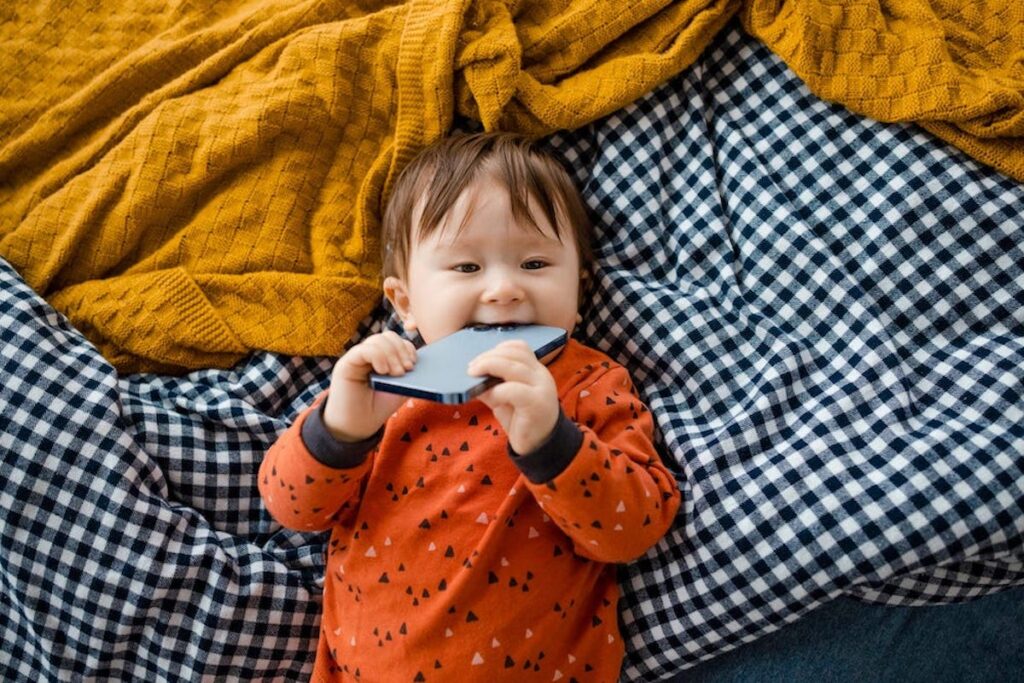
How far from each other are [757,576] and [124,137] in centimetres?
108

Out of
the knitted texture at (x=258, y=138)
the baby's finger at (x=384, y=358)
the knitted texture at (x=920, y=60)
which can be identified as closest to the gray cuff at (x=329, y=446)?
the baby's finger at (x=384, y=358)

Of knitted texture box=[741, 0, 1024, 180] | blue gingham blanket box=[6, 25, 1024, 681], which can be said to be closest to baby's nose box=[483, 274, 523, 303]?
blue gingham blanket box=[6, 25, 1024, 681]

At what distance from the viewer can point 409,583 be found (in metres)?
0.91

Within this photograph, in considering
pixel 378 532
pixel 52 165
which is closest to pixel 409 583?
pixel 378 532

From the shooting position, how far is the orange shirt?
2.85 ft

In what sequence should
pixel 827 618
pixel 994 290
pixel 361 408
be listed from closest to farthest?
pixel 361 408, pixel 994 290, pixel 827 618

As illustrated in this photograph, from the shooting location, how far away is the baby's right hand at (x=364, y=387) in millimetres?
800

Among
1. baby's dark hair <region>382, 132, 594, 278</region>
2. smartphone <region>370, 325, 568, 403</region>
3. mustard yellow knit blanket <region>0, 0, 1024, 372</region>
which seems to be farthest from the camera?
mustard yellow knit blanket <region>0, 0, 1024, 372</region>

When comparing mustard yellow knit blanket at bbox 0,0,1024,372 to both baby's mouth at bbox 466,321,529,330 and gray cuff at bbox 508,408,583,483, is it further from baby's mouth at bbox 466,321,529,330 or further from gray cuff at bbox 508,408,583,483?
gray cuff at bbox 508,408,583,483

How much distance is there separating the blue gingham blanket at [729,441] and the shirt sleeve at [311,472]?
11 centimetres

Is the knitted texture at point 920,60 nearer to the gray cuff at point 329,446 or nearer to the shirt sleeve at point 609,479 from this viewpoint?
the shirt sleeve at point 609,479

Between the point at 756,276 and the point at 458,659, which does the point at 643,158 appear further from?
the point at 458,659

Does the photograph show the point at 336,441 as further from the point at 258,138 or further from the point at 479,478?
the point at 258,138

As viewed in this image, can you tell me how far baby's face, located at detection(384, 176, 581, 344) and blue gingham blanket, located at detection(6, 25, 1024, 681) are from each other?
0.17 m
